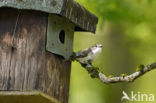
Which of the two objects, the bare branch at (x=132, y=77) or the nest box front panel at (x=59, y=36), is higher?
the nest box front panel at (x=59, y=36)

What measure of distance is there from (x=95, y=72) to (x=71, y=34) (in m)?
0.97

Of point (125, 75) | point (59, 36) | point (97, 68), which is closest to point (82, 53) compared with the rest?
point (59, 36)

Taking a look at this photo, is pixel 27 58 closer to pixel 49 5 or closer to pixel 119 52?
pixel 49 5

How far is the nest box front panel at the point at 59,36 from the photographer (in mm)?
7068

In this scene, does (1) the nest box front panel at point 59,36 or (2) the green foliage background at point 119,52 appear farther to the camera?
(2) the green foliage background at point 119,52

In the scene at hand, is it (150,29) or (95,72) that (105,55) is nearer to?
(150,29)

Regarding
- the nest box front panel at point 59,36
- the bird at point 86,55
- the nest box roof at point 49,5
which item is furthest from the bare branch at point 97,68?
the nest box roof at point 49,5

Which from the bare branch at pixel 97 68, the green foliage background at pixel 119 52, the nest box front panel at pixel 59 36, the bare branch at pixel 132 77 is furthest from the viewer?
the green foliage background at pixel 119 52

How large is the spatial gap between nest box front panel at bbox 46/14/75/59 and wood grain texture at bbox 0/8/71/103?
0.09 metres

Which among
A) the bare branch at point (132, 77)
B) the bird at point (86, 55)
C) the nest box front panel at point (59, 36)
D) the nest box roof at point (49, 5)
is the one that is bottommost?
the bare branch at point (132, 77)

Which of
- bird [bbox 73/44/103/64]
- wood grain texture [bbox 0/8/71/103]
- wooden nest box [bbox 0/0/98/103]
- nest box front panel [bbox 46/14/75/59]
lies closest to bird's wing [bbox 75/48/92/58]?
bird [bbox 73/44/103/64]

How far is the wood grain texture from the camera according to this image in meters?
6.78

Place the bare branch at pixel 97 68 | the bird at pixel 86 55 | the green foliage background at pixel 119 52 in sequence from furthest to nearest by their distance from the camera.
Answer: the green foliage background at pixel 119 52 < the bird at pixel 86 55 < the bare branch at pixel 97 68

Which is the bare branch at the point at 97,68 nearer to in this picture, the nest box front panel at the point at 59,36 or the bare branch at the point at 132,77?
the bare branch at the point at 132,77
